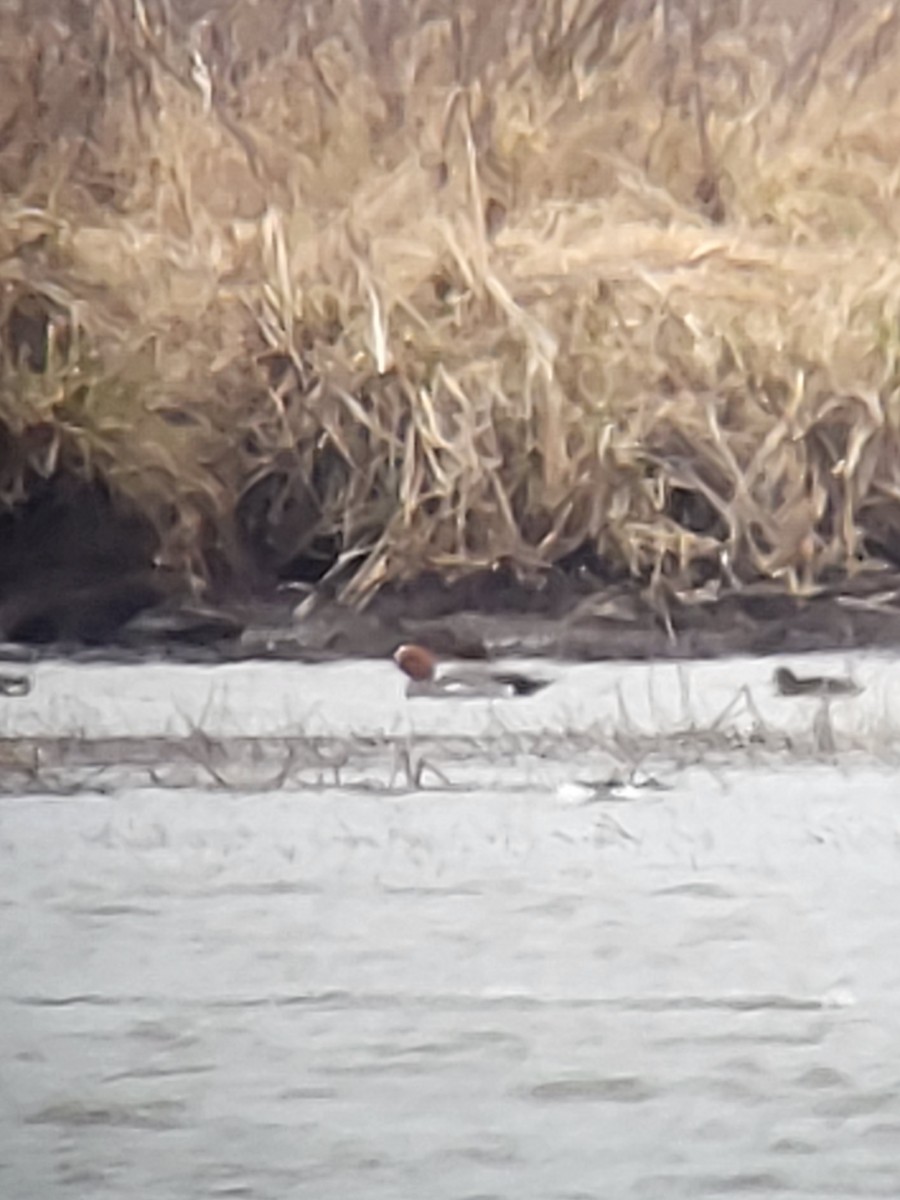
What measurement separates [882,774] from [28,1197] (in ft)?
2.77

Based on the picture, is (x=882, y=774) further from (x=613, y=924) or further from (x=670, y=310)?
(x=670, y=310)

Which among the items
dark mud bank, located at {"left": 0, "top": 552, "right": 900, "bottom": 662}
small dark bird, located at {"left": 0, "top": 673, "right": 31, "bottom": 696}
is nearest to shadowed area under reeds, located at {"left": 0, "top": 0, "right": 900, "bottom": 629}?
dark mud bank, located at {"left": 0, "top": 552, "right": 900, "bottom": 662}

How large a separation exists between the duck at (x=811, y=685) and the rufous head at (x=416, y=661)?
0.97 feet

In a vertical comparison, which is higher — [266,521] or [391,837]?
[266,521]

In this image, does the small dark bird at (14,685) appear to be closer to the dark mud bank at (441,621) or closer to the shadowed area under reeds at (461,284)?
the dark mud bank at (441,621)

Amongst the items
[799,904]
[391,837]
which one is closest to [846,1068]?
[799,904]

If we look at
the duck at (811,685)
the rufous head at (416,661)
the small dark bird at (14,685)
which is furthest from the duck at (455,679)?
the small dark bird at (14,685)

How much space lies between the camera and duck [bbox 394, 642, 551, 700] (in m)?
1.11

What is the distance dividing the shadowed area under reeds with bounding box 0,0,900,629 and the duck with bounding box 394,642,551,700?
7 cm

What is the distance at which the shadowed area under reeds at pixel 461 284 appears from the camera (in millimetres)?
1087

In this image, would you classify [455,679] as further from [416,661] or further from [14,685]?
[14,685]

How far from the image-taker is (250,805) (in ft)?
3.70

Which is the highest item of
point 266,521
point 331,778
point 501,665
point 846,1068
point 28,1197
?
→ point 266,521

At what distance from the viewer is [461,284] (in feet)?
3.62
